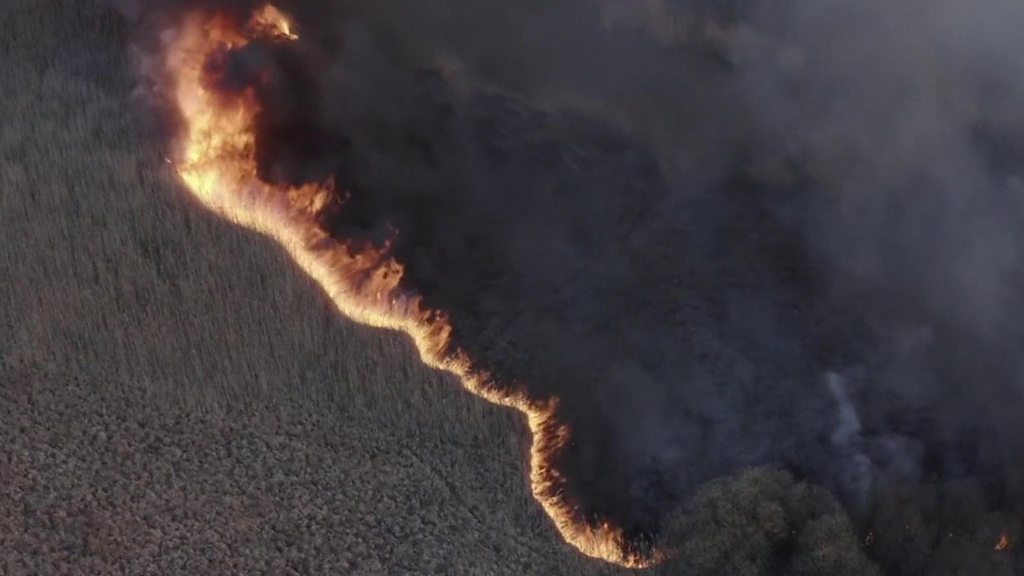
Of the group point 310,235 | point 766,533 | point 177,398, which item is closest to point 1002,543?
point 766,533

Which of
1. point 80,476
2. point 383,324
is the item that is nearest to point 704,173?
point 383,324

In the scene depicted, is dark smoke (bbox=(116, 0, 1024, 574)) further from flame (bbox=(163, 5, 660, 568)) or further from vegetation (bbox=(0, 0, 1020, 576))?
vegetation (bbox=(0, 0, 1020, 576))

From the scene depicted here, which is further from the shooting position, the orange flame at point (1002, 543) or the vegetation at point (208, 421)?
the orange flame at point (1002, 543)

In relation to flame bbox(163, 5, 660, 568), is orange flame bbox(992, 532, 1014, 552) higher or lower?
higher

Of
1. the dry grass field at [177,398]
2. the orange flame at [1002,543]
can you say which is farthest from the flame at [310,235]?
the orange flame at [1002,543]

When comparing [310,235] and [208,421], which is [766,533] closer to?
[310,235]

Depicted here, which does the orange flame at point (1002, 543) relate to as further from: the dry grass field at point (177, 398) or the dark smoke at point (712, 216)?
the dry grass field at point (177, 398)

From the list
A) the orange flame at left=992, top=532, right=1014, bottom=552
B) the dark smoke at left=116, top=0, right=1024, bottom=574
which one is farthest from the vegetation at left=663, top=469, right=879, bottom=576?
the orange flame at left=992, top=532, right=1014, bottom=552
